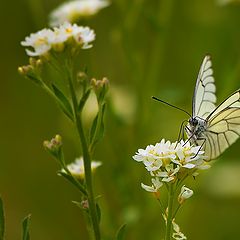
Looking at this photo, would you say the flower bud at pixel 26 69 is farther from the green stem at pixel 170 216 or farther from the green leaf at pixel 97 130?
the green stem at pixel 170 216

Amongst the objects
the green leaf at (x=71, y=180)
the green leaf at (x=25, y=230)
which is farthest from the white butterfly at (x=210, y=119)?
the green leaf at (x=25, y=230)

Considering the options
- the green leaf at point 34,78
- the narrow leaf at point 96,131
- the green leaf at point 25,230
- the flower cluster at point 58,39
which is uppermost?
the flower cluster at point 58,39

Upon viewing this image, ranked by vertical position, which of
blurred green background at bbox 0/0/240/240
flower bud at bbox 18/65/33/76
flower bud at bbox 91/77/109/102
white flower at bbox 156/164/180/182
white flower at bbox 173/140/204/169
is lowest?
white flower at bbox 156/164/180/182

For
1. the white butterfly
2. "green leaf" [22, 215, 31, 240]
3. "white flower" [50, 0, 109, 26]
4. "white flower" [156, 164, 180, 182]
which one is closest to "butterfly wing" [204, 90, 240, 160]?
the white butterfly

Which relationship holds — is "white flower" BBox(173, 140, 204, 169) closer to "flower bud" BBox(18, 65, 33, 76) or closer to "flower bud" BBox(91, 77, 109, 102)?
"flower bud" BBox(91, 77, 109, 102)

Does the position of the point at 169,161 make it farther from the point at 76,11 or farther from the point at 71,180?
the point at 76,11

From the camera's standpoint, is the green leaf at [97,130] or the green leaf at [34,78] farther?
the green leaf at [34,78]

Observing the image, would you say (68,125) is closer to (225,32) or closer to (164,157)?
(225,32)

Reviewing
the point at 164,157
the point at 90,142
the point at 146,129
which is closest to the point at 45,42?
A: the point at 90,142

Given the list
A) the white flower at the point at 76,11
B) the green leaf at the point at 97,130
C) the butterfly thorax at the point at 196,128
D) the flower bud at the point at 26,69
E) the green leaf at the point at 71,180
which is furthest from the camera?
the white flower at the point at 76,11
